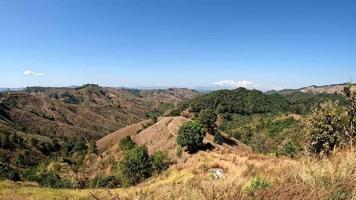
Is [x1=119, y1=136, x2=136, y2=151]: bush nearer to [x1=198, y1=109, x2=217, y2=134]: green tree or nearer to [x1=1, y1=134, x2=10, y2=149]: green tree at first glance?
[x1=198, y1=109, x2=217, y2=134]: green tree

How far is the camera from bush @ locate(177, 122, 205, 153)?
244 feet

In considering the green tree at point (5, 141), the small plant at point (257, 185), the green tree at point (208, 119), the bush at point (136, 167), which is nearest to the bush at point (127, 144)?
the green tree at point (208, 119)

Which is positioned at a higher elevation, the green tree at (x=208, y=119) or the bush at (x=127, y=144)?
the green tree at (x=208, y=119)

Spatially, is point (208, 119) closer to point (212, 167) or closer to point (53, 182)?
point (53, 182)

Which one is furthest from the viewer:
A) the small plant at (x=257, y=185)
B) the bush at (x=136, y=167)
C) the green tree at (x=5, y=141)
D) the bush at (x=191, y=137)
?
the green tree at (x=5, y=141)

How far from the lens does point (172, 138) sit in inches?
3661

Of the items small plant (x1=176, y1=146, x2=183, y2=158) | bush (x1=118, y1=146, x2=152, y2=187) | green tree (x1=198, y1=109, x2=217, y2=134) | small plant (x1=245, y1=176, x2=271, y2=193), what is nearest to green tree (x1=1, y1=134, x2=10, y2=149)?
green tree (x1=198, y1=109, x2=217, y2=134)

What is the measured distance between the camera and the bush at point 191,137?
7450cm

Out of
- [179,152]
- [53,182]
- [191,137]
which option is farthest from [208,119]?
[53,182]

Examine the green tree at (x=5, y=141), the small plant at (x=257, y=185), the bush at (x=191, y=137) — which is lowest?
the green tree at (x=5, y=141)

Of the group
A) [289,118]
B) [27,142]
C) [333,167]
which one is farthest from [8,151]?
[333,167]

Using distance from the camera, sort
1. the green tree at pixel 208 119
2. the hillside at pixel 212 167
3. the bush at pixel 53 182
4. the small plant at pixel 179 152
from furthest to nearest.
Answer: the green tree at pixel 208 119
the small plant at pixel 179 152
the bush at pixel 53 182
the hillside at pixel 212 167

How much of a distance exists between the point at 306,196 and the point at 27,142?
6261 inches

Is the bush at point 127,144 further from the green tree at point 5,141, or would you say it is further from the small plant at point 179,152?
the green tree at point 5,141
